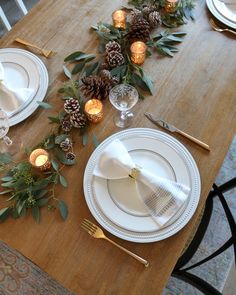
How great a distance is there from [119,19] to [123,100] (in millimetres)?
289

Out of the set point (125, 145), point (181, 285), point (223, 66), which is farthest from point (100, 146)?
point (181, 285)

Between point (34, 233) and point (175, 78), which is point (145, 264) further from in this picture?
point (175, 78)

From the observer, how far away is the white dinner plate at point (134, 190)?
674 mm

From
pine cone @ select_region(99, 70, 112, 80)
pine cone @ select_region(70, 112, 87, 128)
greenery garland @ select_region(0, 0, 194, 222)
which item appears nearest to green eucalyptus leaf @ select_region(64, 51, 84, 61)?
greenery garland @ select_region(0, 0, 194, 222)

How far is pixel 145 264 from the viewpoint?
65 centimetres

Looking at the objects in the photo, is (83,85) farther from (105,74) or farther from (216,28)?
(216,28)

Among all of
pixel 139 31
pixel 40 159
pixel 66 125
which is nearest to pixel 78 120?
pixel 66 125

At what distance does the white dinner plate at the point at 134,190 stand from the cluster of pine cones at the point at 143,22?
0.32m

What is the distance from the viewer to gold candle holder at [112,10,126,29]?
95cm

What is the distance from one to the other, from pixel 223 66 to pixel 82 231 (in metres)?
0.61

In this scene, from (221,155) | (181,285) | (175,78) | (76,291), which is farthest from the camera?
(181,285)

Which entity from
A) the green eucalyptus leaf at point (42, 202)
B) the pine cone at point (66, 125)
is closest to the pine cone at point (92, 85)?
the pine cone at point (66, 125)

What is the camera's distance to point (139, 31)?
92cm

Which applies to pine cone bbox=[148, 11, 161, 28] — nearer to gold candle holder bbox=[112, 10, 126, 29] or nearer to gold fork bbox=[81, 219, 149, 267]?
gold candle holder bbox=[112, 10, 126, 29]
